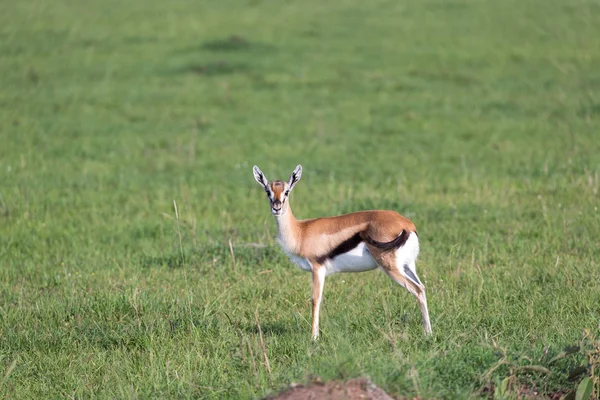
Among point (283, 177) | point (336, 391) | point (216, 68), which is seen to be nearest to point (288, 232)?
point (336, 391)

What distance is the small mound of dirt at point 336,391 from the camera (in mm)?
4406

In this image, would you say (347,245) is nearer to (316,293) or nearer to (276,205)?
(316,293)

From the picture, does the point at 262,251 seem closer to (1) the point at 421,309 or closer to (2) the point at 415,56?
(1) the point at 421,309

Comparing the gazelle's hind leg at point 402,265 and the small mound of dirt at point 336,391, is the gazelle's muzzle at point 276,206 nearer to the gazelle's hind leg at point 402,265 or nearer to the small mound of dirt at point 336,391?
the gazelle's hind leg at point 402,265

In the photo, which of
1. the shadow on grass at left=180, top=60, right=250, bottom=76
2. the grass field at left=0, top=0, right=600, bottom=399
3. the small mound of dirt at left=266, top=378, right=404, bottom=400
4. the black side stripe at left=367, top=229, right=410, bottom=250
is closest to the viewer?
the small mound of dirt at left=266, top=378, right=404, bottom=400

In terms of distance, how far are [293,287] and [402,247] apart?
65.0 inches

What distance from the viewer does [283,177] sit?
38.8ft

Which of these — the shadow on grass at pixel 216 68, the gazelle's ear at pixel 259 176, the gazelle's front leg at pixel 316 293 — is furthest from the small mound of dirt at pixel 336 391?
the shadow on grass at pixel 216 68

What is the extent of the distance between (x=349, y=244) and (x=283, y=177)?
5.65 metres

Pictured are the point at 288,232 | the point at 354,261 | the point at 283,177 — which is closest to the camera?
the point at 354,261

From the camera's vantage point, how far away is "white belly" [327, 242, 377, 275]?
6207 millimetres

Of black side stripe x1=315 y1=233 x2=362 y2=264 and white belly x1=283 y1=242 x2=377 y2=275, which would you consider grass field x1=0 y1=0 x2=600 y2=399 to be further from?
black side stripe x1=315 y1=233 x2=362 y2=264

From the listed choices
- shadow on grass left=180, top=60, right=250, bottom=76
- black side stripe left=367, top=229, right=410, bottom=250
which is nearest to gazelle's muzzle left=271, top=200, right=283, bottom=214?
black side stripe left=367, top=229, right=410, bottom=250

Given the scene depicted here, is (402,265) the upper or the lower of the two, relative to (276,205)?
lower
